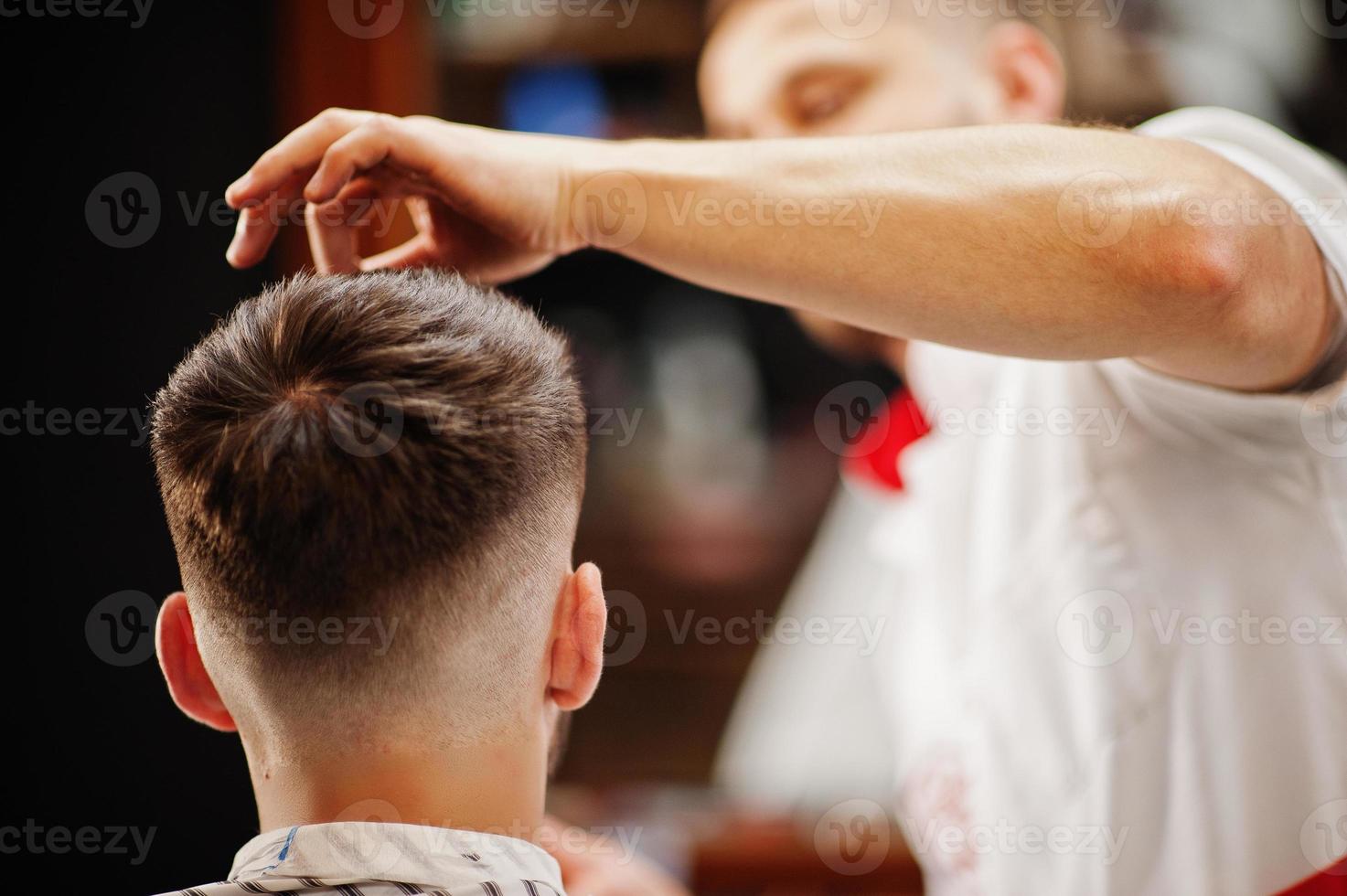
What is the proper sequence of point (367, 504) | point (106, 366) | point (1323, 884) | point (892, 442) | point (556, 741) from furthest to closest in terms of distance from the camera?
point (892, 442) → point (106, 366) → point (1323, 884) → point (556, 741) → point (367, 504)

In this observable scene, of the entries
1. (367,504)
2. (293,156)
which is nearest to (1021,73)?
(293,156)

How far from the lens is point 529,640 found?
82cm

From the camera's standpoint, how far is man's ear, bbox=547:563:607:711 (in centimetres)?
83

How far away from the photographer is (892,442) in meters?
2.45

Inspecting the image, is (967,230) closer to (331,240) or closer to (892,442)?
(331,240)

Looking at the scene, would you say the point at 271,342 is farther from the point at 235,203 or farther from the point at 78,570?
the point at 78,570

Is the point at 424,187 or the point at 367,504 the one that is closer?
the point at 367,504

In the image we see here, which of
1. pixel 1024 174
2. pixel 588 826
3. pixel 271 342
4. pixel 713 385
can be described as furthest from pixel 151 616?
pixel 1024 174

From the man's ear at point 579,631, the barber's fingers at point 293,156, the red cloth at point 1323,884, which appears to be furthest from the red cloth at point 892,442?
the barber's fingers at point 293,156

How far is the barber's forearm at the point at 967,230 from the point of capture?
812 mm

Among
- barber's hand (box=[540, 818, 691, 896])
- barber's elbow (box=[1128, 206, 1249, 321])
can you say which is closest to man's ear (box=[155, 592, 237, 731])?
barber's hand (box=[540, 818, 691, 896])

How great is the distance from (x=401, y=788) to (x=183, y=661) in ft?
0.70

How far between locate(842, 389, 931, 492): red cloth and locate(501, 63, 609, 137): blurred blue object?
959mm

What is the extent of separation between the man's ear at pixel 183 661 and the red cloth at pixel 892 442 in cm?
169
